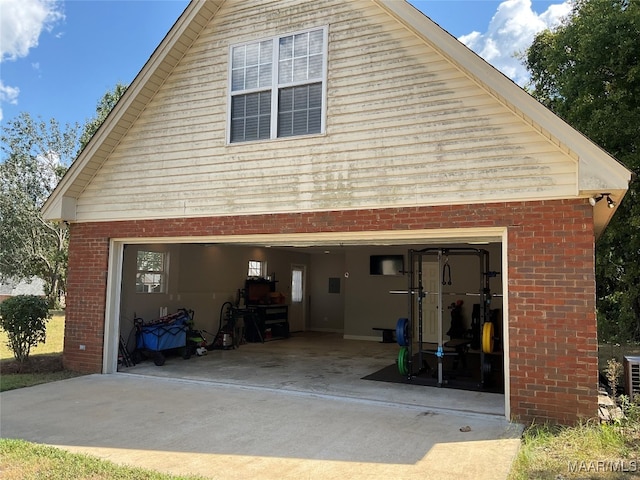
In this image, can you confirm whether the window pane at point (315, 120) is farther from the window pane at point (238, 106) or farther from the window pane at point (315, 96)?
the window pane at point (238, 106)

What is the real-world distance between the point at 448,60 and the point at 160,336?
24.1 feet

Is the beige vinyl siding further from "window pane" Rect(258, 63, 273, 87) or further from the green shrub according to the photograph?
the green shrub

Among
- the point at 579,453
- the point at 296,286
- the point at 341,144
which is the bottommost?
the point at 579,453

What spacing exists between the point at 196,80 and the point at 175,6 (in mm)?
2287

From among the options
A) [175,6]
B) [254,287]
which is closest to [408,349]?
[254,287]

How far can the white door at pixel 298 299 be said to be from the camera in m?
16.9

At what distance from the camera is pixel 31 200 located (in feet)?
83.6

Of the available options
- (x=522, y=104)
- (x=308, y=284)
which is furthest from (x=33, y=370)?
(x=308, y=284)

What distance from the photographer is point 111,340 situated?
878 cm

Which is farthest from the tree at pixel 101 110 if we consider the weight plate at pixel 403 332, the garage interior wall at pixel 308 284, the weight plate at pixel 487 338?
the weight plate at pixel 487 338

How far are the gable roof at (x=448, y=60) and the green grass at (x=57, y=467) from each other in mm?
5106

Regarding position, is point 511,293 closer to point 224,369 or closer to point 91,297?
point 224,369

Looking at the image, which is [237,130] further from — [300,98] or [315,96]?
[315,96]

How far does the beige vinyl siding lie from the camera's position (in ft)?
20.4
